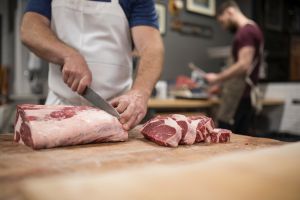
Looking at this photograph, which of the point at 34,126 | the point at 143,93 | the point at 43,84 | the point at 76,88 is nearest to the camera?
the point at 34,126

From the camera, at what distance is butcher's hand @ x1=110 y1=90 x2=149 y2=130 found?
1287mm

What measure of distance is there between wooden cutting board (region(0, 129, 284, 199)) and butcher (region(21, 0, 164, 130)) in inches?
14.3

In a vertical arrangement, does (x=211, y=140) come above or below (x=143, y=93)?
below

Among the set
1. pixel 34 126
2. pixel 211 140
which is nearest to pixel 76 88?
pixel 34 126

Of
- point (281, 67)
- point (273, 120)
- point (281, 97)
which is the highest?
point (281, 67)

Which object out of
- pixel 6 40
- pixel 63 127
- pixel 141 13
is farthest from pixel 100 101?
pixel 6 40

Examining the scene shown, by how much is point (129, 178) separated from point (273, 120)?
14.1 feet

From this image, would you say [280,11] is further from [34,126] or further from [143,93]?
[34,126]

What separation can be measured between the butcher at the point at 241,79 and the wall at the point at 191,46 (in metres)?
1.02

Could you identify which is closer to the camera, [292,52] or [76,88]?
[76,88]

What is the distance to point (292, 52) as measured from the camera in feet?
14.9

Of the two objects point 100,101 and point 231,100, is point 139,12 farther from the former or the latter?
point 231,100

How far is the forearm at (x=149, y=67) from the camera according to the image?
1.48 meters

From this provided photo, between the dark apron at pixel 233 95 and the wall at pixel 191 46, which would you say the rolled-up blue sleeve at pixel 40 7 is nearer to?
the dark apron at pixel 233 95
